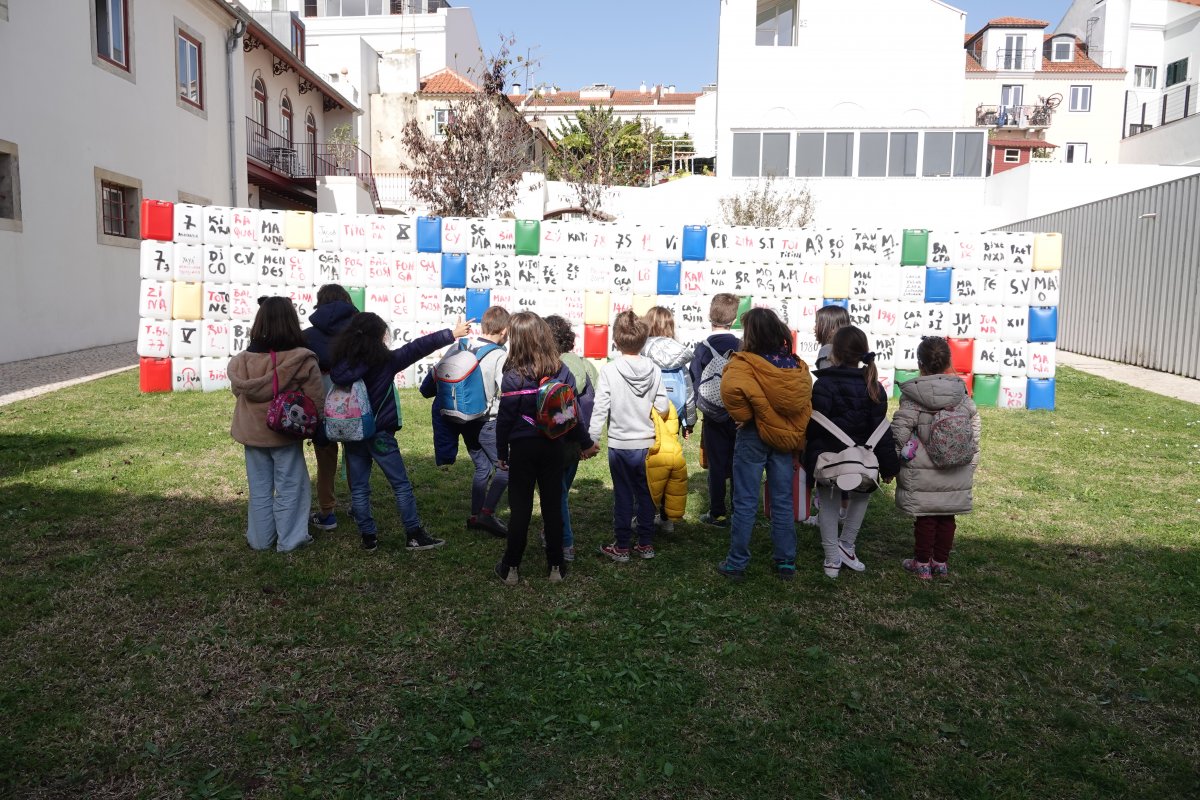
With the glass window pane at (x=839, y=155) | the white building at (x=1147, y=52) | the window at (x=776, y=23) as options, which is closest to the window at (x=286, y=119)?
the glass window pane at (x=839, y=155)

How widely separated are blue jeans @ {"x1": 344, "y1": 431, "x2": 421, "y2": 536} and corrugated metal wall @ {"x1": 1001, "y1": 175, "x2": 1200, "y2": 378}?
Result: 13.2 metres

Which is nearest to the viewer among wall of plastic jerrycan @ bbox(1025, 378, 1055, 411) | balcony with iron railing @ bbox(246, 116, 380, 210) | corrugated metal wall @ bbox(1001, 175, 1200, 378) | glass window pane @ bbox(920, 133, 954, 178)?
wall of plastic jerrycan @ bbox(1025, 378, 1055, 411)

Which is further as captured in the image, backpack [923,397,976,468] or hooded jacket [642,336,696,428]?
hooded jacket [642,336,696,428]

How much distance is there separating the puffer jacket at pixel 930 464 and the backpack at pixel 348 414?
3.06 metres

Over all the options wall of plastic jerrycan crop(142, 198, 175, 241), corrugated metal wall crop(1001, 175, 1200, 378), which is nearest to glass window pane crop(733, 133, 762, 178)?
corrugated metal wall crop(1001, 175, 1200, 378)

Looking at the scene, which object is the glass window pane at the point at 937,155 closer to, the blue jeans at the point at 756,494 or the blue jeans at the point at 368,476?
the blue jeans at the point at 756,494

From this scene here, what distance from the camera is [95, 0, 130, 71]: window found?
50.8 ft

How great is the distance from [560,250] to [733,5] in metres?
26.4

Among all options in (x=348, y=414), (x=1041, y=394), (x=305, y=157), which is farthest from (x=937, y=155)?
(x=348, y=414)

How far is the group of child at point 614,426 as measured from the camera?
473 centimetres

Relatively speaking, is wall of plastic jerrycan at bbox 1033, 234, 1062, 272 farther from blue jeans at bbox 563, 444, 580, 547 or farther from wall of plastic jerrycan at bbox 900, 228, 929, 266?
blue jeans at bbox 563, 444, 580, 547

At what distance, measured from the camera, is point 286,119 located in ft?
89.4

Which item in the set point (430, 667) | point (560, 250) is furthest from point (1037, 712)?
point (560, 250)

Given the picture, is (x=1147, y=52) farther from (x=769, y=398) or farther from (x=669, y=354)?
(x=769, y=398)
